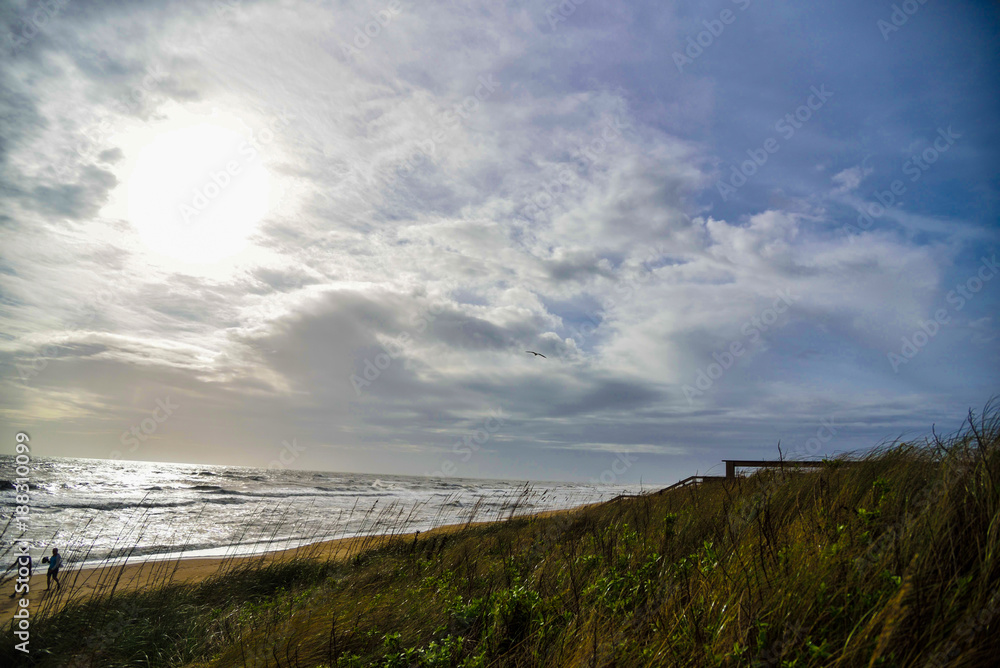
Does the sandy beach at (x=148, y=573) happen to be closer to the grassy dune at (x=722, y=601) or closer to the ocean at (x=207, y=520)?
the ocean at (x=207, y=520)

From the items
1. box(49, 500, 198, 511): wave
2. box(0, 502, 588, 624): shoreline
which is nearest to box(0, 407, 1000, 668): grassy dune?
box(0, 502, 588, 624): shoreline

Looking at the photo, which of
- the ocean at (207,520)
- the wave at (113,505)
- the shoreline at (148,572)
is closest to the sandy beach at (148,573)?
the shoreline at (148,572)

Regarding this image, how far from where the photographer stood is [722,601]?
3439 millimetres

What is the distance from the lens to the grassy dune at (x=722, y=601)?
2715 mm

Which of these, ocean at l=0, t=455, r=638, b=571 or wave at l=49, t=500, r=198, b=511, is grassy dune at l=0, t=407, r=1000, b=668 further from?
wave at l=49, t=500, r=198, b=511

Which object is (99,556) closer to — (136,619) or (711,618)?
(136,619)

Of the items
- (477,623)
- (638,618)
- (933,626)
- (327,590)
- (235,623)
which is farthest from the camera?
(327,590)

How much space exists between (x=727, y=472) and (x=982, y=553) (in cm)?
1087

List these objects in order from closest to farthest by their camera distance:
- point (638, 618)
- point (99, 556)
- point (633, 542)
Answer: point (638, 618), point (633, 542), point (99, 556)

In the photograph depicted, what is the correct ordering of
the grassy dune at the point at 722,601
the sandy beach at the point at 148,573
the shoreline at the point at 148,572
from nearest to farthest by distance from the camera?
the grassy dune at the point at 722,601 < the shoreline at the point at 148,572 < the sandy beach at the point at 148,573

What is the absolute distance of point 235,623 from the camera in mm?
7344

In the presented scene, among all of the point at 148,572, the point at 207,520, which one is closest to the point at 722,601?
the point at 148,572

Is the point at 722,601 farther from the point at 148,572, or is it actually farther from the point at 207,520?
the point at 207,520

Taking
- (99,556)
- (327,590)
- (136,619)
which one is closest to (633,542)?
(327,590)
